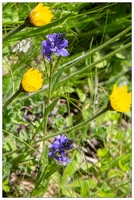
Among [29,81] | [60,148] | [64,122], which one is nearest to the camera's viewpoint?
[29,81]

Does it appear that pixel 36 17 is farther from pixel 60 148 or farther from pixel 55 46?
pixel 60 148

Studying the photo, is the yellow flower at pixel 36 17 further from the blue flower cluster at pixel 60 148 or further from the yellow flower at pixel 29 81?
the blue flower cluster at pixel 60 148

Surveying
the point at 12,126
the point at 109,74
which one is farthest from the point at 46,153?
the point at 109,74

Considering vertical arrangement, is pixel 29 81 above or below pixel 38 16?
below

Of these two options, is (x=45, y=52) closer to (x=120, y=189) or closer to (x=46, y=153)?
(x=46, y=153)

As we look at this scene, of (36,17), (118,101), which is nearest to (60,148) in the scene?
(118,101)

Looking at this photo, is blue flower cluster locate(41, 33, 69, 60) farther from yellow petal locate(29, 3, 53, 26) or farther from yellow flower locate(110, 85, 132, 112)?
yellow flower locate(110, 85, 132, 112)

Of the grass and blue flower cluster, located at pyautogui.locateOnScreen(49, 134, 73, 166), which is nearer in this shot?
blue flower cluster, located at pyautogui.locateOnScreen(49, 134, 73, 166)

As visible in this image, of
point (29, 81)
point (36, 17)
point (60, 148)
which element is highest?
point (36, 17)

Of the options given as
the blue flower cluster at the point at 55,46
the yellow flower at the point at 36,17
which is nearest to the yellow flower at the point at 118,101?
the blue flower cluster at the point at 55,46

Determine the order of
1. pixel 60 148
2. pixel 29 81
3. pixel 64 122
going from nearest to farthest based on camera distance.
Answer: pixel 29 81
pixel 60 148
pixel 64 122

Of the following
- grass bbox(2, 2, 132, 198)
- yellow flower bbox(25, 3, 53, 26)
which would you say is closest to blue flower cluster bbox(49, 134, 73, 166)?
grass bbox(2, 2, 132, 198)
